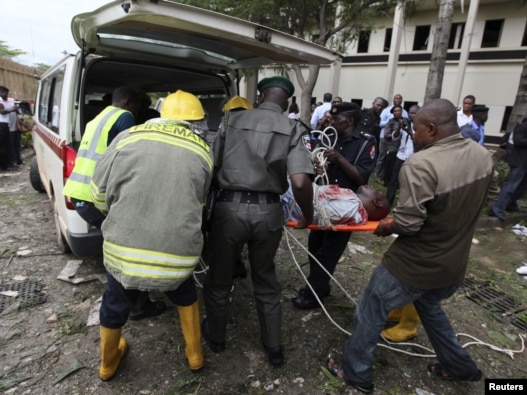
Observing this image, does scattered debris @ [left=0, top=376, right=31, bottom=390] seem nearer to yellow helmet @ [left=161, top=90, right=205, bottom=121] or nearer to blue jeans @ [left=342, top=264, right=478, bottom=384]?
yellow helmet @ [left=161, top=90, right=205, bottom=121]

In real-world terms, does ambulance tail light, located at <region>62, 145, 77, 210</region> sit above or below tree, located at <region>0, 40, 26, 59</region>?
below

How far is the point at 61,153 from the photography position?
Answer: 8.88 feet

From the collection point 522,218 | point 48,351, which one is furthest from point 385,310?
point 522,218

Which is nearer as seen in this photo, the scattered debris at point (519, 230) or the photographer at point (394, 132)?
the scattered debris at point (519, 230)

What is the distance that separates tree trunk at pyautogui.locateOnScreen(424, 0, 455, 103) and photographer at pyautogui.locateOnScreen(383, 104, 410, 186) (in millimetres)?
1647

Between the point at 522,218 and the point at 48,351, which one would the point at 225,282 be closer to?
the point at 48,351

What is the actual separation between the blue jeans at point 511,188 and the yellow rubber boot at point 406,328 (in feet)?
13.5

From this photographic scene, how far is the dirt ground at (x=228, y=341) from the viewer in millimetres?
2117

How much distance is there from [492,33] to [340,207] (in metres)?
17.6

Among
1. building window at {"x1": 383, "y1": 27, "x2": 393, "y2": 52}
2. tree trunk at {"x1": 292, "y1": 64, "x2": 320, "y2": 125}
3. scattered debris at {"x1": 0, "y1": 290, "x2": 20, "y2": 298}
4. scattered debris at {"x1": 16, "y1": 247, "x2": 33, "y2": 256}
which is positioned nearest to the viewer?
scattered debris at {"x1": 0, "y1": 290, "x2": 20, "y2": 298}

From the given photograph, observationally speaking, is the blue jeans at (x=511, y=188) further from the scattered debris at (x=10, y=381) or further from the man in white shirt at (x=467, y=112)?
the scattered debris at (x=10, y=381)

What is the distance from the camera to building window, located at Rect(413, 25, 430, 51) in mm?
16312

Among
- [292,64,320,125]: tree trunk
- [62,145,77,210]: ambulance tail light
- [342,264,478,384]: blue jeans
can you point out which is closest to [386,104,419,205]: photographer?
[292,64,320,125]: tree trunk

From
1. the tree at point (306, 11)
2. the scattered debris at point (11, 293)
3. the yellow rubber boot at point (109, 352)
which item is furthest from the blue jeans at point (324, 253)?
the tree at point (306, 11)
